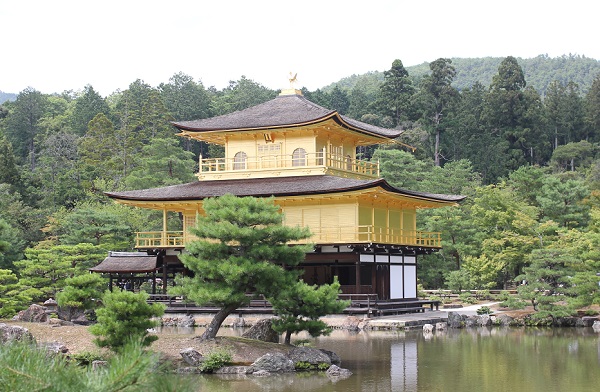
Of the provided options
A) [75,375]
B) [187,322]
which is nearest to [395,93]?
[187,322]

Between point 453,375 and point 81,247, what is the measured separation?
21442mm

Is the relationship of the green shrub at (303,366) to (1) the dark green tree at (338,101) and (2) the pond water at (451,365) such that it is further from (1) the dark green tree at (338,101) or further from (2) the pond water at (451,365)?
(1) the dark green tree at (338,101)

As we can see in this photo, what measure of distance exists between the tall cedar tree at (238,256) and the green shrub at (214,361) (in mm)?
1230

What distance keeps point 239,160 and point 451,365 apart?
18.3 m

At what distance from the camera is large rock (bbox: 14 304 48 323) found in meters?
25.5

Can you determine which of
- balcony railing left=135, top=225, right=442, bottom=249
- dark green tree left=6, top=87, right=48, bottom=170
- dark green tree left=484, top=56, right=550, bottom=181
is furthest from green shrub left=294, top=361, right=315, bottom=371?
dark green tree left=6, top=87, right=48, bottom=170

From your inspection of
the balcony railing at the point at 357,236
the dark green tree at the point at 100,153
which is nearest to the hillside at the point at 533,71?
the dark green tree at the point at 100,153

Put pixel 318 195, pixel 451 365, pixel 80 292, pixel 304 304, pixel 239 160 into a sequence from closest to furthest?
pixel 451 365 → pixel 304 304 → pixel 80 292 → pixel 318 195 → pixel 239 160

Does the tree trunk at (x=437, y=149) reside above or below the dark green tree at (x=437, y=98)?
below

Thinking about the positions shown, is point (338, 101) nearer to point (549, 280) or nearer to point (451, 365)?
point (549, 280)

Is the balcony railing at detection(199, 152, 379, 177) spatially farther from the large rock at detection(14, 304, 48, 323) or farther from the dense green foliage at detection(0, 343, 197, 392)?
→ the dense green foliage at detection(0, 343, 197, 392)

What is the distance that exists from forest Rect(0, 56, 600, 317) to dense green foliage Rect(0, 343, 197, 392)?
15.8 meters

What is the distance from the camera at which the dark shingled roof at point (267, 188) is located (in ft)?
102

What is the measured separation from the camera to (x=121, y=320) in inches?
691
